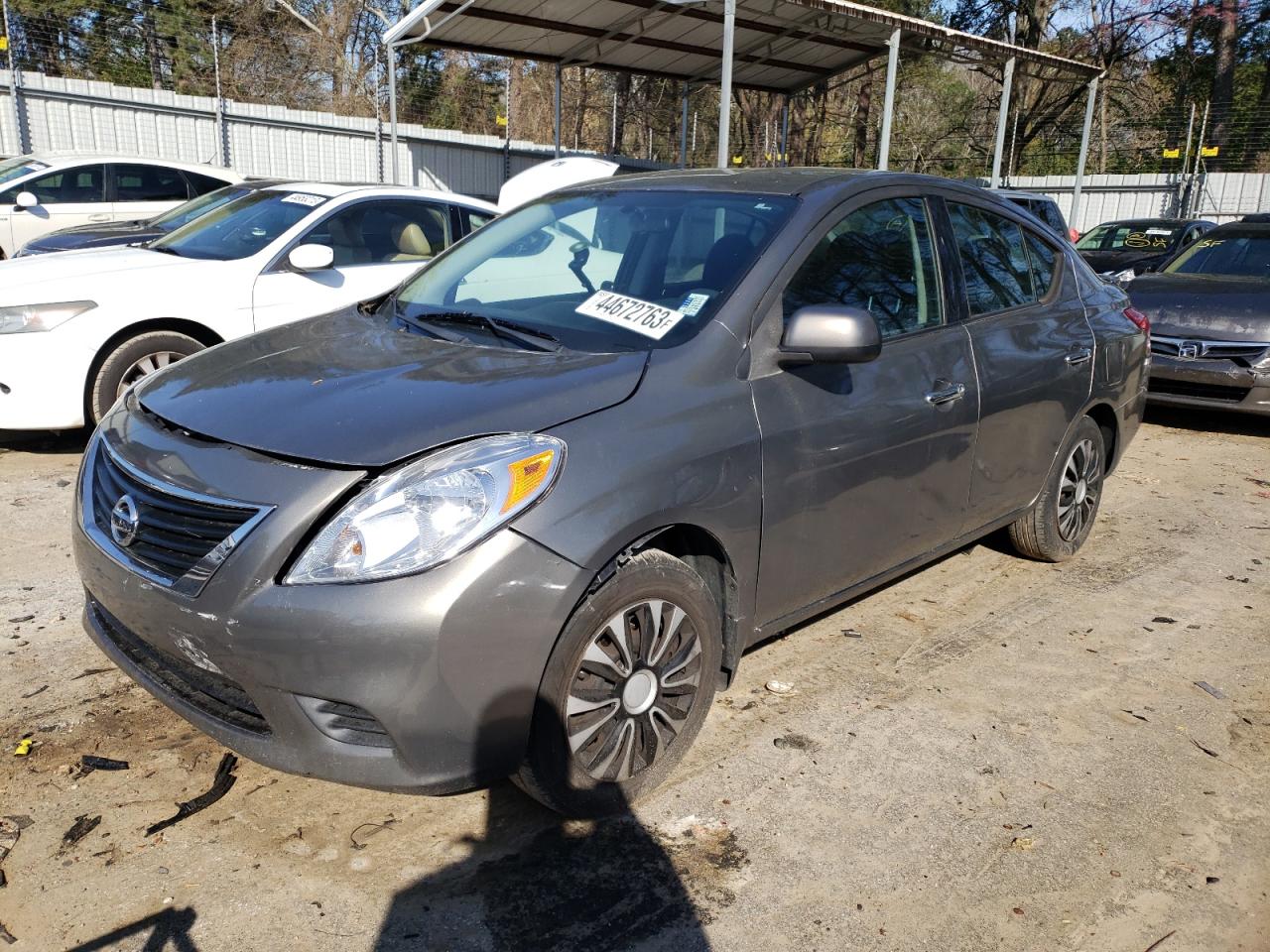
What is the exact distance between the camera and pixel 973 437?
3754 mm

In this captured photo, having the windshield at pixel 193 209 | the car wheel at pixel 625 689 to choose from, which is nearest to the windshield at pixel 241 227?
the windshield at pixel 193 209

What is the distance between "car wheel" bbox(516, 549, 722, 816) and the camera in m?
2.49

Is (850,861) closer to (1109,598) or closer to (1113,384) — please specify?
(1109,598)

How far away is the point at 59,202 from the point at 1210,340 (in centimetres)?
1183

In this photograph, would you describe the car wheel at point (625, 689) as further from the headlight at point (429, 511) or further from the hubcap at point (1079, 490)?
the hubcap at point (1079, 490)

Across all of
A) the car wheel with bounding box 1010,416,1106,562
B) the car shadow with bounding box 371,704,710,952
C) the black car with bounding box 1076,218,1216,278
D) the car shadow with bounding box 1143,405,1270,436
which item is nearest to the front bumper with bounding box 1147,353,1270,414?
the car shadow with bounding box 1143,405,1270,436

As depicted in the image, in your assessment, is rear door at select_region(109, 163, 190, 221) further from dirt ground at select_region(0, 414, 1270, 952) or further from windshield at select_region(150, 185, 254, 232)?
dirt ground at select_region(0, 414, 1270, 952)

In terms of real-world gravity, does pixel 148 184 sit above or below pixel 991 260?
above

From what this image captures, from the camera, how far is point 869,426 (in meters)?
3.26

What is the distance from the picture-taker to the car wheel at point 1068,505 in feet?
14.9

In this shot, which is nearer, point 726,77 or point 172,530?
point 172,530

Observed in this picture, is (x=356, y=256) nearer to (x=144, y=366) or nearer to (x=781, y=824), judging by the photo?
(x=144, y=366)

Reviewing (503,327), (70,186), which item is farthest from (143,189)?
(503,327)

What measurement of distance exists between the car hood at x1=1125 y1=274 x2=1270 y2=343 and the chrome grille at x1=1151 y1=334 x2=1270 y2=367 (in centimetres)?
4
